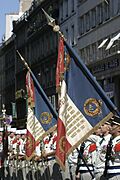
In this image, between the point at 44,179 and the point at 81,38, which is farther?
the point at 81,38

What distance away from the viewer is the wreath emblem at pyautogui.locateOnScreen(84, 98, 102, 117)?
32.2 ft

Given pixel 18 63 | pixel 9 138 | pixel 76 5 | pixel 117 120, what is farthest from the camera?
pixel 18 63

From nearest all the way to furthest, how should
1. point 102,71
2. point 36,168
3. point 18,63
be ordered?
point 36,168
point 102,71
point 18,63

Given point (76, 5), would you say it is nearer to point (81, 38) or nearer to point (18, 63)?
point (81, 38)

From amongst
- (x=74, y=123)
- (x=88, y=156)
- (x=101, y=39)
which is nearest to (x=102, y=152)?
(x=74, y=123)

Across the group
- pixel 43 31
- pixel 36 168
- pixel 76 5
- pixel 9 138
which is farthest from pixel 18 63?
pixel 36 168

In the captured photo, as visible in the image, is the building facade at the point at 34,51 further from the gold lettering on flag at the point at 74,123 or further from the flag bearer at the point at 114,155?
the flag bearer at the point at 114,155

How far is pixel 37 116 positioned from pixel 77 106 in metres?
5.15

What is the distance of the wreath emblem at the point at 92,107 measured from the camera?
982 centimetres

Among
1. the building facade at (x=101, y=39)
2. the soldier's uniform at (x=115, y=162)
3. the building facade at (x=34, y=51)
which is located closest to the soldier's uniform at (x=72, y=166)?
the soldier's uniform at (x=115, y=162)

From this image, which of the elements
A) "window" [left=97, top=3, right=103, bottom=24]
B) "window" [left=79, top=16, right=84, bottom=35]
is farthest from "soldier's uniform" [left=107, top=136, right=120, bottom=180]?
"window" [left=79, top=16, right=84, bottom=35]

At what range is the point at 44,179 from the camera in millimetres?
14938

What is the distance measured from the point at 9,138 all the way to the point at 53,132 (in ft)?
24.3

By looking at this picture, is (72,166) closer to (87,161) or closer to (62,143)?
(87,161)
